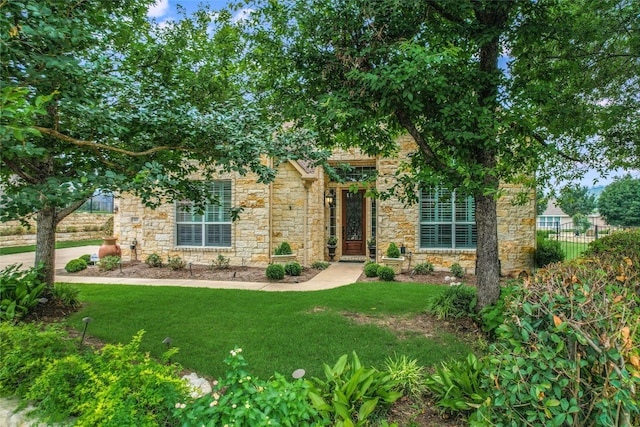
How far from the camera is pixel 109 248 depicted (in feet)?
37.6

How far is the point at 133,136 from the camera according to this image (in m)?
4.04

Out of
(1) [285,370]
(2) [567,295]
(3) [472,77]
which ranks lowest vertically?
(1) [285,370]

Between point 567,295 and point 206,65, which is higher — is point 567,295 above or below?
below

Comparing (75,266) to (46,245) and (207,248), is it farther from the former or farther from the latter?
(46,245)

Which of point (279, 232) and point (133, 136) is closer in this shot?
point (133, 136)

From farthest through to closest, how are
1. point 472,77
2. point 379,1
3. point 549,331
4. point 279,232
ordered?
point 279,232 → point 472,77 → point 379,1 → point 549,331

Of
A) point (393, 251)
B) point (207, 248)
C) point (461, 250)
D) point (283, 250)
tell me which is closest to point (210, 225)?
point (207, 248)

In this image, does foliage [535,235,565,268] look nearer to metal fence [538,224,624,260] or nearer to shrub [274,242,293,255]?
metal fence [538,224,624,260]

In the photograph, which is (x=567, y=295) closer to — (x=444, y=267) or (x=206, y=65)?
A: (x=206, y=65)

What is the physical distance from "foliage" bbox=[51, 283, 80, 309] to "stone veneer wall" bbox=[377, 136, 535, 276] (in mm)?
7346

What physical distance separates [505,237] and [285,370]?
316 inches

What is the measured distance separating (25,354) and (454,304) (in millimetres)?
5142

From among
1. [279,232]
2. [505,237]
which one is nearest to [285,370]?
[279,232]

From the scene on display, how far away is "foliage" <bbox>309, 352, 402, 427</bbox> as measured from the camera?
8.21 ft
